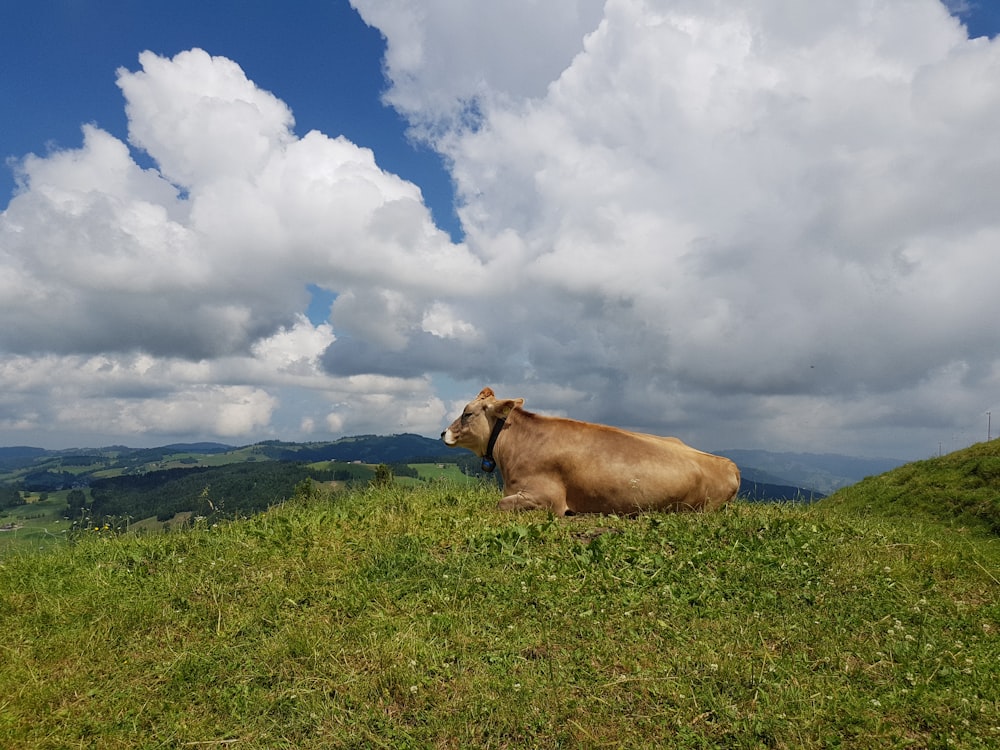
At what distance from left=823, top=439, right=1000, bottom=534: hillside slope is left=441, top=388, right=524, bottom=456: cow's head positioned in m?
11.0

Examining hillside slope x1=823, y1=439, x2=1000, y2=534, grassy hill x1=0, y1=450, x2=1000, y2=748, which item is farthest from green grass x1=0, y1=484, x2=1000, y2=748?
hillside slope x1=823, y1=439, x2=1000, y2=534

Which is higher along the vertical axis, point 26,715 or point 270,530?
point 270,530

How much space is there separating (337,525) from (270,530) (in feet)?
3.39

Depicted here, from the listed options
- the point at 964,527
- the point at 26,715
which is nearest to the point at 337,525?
the point at 26,715

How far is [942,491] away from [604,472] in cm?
1142

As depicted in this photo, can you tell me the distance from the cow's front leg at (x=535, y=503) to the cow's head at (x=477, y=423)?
2126 mm

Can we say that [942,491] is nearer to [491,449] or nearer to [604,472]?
[604,472]

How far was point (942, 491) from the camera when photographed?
55.1ft

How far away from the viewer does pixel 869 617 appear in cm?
680

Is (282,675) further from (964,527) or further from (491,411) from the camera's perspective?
(964,527)

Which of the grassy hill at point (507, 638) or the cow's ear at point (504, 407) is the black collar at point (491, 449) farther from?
the grassy hill at point (507, 638)

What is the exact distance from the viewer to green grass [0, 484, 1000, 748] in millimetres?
5146

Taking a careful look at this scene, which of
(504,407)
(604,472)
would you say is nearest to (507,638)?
(604,472)

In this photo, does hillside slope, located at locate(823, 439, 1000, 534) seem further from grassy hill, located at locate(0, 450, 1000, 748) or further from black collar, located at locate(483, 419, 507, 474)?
black collar, located at locate(483, 419, 507, 474)
